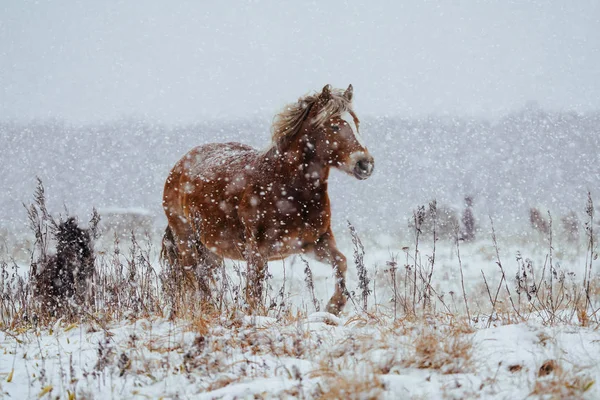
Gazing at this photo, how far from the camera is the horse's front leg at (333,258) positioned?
5254mm

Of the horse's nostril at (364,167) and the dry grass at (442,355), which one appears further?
the horse's nostril at (364,167)

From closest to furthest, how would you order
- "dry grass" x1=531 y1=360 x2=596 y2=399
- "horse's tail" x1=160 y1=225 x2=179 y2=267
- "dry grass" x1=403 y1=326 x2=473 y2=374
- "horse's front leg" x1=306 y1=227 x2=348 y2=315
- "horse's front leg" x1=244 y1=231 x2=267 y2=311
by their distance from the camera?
"dry grass" x1=531 y1=360 x2=596 y2=399 → "dry grass" x1=403 y1=326 x2=473 y2=374 → "horse's front leg" x1=244 y1=231 x2=267 y2=311 → "horse's front leg" x1=306 y1=227 x2=348 y2=315 → "horse's tail" x1=160 y1=225 x2=179 y2=267

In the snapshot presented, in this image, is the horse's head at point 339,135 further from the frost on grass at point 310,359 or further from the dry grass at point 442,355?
the dry grass at point 442,355

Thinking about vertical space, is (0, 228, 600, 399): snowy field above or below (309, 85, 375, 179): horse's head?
below

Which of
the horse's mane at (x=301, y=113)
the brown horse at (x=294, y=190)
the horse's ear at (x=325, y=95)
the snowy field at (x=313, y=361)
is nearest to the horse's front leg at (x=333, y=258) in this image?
the brown horse at (x=294, y=190)

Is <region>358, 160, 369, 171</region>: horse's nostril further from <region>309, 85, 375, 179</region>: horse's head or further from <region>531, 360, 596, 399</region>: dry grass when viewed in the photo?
<region>531, 360, 596, 399</region>: dry grass

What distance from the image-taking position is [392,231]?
2112 cm

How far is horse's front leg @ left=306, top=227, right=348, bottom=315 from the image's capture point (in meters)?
5.25

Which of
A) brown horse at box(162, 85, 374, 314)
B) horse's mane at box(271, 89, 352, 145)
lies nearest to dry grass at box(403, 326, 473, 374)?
brown horse at box(162, 85, 374, 314)

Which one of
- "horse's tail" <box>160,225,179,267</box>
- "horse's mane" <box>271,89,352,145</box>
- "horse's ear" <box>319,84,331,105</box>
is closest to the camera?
"horse's mane" <box>271,89,352,145</box>

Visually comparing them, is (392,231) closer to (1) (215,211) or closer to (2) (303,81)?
(1) (215,211)

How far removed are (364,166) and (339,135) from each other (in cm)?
47

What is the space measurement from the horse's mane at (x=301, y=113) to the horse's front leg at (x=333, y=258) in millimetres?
1186

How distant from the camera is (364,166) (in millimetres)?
5109
